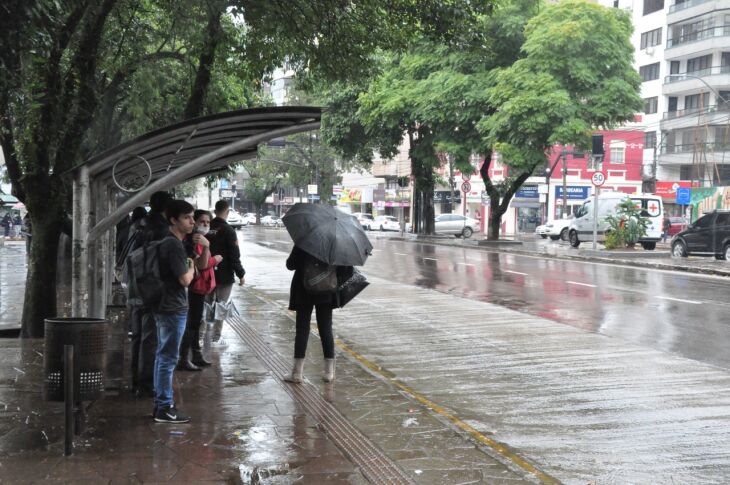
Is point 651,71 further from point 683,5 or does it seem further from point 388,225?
point 388,225

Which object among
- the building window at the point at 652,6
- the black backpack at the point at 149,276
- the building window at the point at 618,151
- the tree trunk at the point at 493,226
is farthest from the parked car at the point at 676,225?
the black backpack at the point at 149,276

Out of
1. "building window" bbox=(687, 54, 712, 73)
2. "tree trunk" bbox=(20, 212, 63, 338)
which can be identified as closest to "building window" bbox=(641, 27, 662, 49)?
"building window" bbox=(687, 54, 712, 73)

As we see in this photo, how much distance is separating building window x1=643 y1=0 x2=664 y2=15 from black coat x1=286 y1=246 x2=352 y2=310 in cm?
6206

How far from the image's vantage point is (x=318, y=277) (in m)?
7.59

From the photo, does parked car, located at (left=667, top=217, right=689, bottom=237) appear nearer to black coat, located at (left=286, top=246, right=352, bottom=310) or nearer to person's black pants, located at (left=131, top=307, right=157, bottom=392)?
black coat, located at (left=286, top=246, right=352, bottom=310)

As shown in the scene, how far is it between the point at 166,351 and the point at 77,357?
838mm

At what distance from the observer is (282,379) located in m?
7.90

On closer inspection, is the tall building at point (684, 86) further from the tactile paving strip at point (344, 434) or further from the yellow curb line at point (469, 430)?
the tactile paving strip at point (344, 434)

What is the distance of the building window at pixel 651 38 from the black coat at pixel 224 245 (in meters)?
60.0

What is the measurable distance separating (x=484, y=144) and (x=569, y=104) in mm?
4815

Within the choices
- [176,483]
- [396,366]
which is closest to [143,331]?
[176,483]

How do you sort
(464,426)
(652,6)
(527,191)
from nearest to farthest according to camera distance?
(464,426) < (527,191) < (652,6)

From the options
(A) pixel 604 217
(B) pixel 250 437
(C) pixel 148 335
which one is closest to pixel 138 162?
(C) pixel 148 335

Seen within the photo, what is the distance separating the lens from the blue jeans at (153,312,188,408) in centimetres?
614
